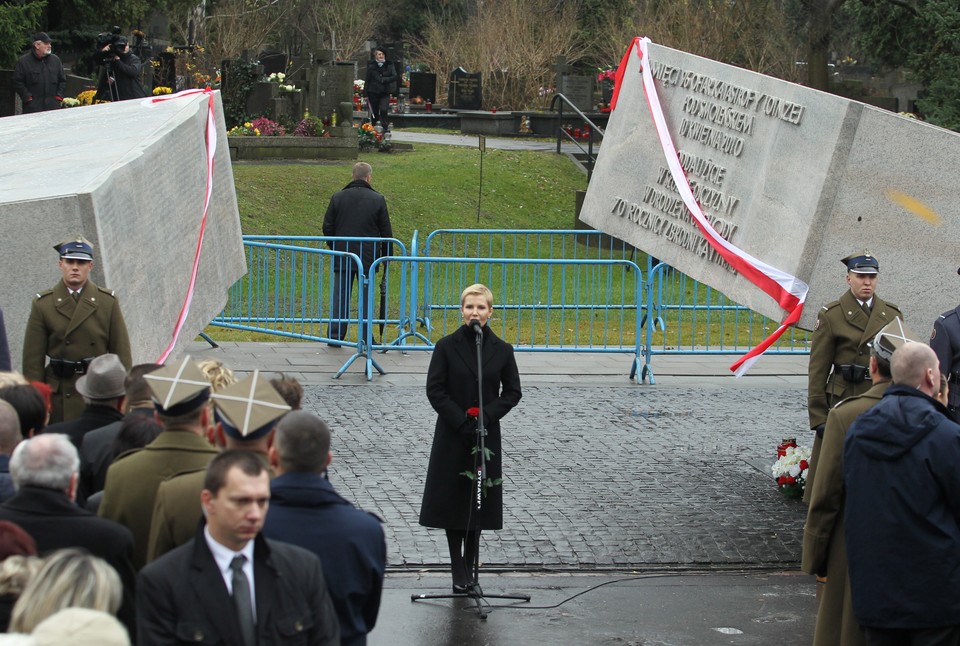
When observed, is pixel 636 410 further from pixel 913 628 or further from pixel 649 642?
pixel 913 628

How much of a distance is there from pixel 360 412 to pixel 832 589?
21.2ft

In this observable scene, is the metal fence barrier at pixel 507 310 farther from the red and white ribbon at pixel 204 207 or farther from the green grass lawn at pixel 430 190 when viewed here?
the green grass lawn at pixel 430 190

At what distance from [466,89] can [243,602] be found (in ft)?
108

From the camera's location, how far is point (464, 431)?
7328 millimetres

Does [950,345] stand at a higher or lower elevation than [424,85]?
higher

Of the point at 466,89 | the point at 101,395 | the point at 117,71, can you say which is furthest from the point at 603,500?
the point at 466,89

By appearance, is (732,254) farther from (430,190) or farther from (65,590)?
(430,190)

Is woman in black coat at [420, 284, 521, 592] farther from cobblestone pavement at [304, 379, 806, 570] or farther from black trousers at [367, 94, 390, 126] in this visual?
black trousers at [367, 94, 390, 126]

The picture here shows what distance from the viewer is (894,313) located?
807cm

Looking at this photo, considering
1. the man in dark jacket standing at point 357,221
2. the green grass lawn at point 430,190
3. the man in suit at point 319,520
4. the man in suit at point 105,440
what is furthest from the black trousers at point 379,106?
the man in suit at point 319,520

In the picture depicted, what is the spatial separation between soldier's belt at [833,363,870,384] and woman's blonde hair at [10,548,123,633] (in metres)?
5.74

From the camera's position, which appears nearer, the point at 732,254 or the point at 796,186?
the point at 796,186

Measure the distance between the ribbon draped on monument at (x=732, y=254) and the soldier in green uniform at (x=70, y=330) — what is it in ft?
12.7

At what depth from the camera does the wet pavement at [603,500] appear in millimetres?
7176
